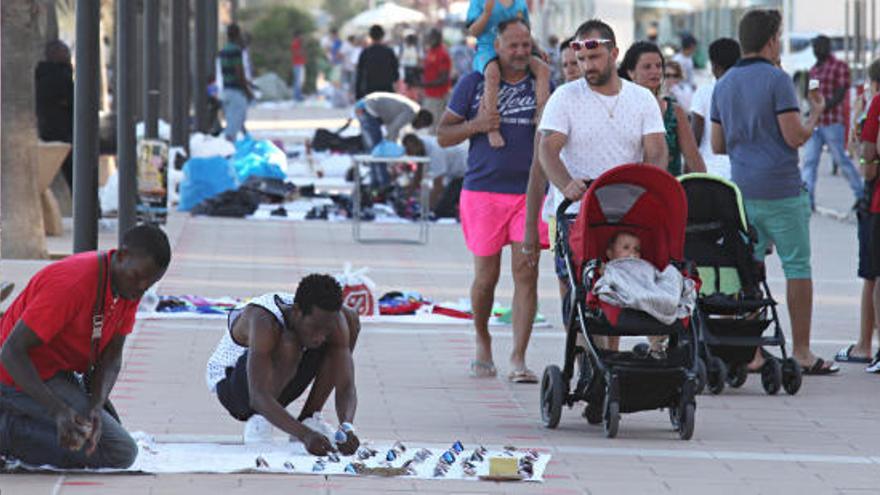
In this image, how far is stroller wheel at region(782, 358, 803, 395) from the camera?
10.8 meters

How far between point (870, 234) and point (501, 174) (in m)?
2.17

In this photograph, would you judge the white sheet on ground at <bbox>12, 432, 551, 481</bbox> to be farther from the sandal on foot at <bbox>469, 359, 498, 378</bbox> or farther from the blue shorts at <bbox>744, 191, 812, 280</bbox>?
the blue shorts at <bbox>744, 191, 812, 280</bbox>

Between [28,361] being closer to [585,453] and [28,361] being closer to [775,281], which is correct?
[585,453]

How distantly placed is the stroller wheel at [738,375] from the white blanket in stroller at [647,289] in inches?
64.0

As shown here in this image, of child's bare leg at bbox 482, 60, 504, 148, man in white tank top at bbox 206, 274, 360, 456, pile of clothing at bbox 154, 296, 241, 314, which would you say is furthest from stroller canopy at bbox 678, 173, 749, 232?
pile of clothing at bbox 154, 296, 241, 314

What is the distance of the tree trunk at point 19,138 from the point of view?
17.0 meters

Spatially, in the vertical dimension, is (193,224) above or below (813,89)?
below

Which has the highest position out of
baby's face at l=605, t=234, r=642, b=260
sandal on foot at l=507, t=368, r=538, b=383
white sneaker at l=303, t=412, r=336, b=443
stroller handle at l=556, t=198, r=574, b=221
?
stroller handle at l=556, t=198, r=574, b=221

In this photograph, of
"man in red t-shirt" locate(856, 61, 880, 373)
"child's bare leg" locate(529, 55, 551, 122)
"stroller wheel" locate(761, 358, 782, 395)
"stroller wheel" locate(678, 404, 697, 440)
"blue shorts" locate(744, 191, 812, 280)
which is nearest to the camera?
"stroller wheel" locate(678, 404, 697, 440)

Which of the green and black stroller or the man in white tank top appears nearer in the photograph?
the man in white tank top

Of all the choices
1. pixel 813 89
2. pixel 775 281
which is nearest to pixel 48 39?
pixel 775 281

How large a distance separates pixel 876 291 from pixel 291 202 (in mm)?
13017

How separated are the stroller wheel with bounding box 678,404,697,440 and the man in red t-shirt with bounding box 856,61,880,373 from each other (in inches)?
113

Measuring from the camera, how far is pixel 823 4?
34.6 m
